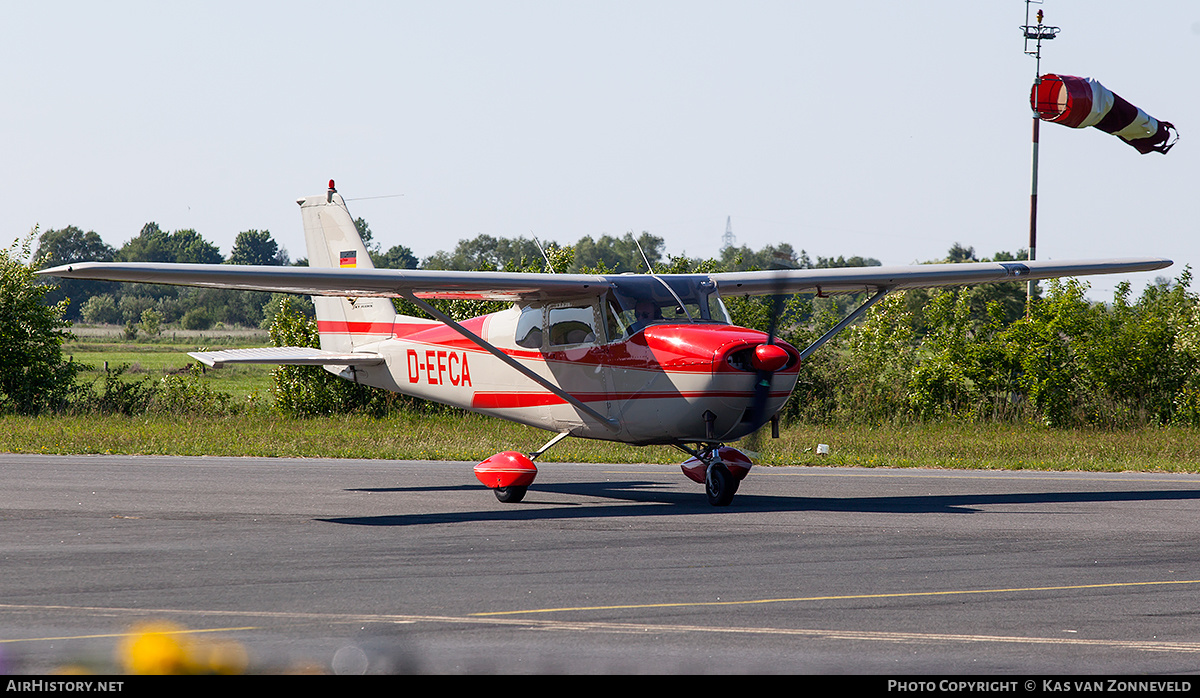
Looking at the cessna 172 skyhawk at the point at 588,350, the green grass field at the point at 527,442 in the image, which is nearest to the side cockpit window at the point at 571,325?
the cessna 172 skyhawk at the point at 588,350

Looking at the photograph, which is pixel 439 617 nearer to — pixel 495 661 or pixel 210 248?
pixel 495 661

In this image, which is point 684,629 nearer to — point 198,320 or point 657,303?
point 657,303

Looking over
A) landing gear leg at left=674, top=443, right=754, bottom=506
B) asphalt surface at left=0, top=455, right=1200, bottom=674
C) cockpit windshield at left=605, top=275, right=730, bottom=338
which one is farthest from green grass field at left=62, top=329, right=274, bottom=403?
landing gear leg at left=674, top=443, right=754, bottom=506

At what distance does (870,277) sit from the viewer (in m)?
14.8

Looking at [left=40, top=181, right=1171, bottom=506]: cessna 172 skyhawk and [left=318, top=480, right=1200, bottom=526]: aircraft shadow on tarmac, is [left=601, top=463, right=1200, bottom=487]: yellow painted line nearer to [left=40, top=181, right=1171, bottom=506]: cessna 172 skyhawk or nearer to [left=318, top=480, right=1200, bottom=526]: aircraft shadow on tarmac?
[left=318, top=480, right=1200, bottom=526]: aircraft shadow on tarmac

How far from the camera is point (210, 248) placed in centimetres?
14250

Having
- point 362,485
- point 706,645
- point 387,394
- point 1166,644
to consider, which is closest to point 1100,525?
point 1166,644

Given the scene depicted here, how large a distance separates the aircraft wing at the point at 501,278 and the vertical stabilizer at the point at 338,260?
271 cm

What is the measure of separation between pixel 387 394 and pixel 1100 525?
57.0 feet

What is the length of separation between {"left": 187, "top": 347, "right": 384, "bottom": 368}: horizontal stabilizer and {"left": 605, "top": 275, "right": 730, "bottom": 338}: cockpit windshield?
4.42 metres

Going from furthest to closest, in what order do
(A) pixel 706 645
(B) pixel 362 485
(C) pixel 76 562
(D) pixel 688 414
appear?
(B) pixel 362 485 < (D) pixel 688 414 < (C) pixel 76 562 < (A) pixel 706 645

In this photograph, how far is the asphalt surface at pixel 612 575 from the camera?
5.45 meters

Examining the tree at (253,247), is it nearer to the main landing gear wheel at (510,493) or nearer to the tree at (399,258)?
the tree at (399,258)

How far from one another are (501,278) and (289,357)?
4.07 meters
